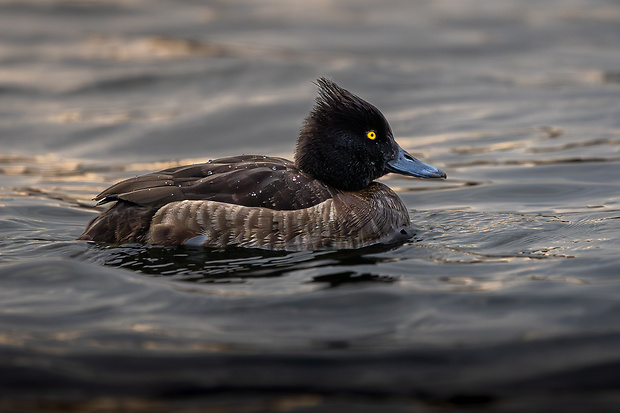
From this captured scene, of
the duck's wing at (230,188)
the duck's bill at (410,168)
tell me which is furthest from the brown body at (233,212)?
the duck's bill at (410,168)

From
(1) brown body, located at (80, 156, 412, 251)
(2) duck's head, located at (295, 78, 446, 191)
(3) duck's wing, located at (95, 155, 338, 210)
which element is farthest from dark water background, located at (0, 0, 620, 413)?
(2) duck's head, located at (295, 78, 446, 191)

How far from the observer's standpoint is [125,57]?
639 inches

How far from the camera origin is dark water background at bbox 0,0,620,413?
461 cm

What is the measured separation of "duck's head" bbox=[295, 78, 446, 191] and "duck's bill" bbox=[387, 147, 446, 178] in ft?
0.63

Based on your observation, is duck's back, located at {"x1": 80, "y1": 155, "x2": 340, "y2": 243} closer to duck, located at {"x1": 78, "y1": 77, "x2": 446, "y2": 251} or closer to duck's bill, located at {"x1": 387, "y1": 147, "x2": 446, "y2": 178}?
duck, located at {"x1": 78, "y1": 77, "x2": 446, "y2": 251}

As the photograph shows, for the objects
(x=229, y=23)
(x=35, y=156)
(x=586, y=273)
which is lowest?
(x=586, y=273)

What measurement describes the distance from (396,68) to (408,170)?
8520mm

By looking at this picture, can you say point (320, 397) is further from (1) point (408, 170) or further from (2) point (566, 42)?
(2) point (566, 42)

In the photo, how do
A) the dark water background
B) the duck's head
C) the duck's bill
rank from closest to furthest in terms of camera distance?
the dark water background
the duck's head
the duck's bill

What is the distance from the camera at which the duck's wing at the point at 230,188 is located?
6762 millimetres

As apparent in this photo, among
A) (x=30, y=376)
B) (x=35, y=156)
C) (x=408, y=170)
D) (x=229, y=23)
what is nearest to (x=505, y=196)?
(x=408, y=170)

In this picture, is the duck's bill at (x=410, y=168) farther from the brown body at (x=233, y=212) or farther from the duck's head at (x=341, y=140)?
the brown body at (x=233, y=212)

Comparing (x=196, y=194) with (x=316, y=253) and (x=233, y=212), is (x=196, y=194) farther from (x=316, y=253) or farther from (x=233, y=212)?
(x=316, y=253)

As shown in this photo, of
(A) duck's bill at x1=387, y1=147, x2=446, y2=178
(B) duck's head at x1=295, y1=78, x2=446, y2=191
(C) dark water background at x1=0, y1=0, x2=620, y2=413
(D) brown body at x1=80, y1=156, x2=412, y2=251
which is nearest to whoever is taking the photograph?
(C) dark water background at x1=0, y1=0, x2=620, y2=413
